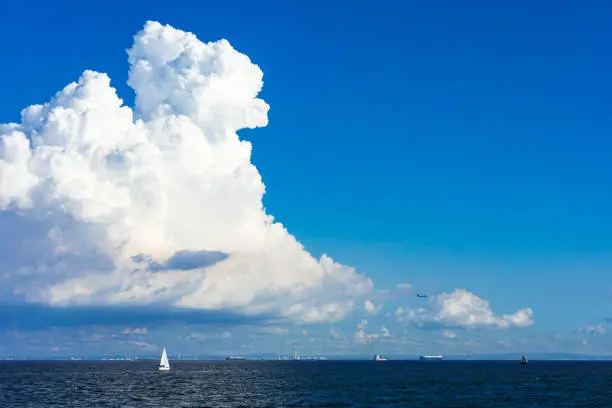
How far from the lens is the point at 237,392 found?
19225 cm

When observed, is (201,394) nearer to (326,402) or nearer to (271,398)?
(271,398)

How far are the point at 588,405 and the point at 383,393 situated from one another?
57.3m

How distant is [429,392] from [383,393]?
14.2 meters

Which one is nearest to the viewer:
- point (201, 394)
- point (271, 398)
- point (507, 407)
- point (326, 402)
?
point (507, 407)

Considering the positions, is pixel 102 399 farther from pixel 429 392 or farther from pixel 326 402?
pixel 429 392

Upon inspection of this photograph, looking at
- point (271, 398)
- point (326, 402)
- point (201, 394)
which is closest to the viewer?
point (326, 402)

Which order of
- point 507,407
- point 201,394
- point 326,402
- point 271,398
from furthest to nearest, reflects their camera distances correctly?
point 201,394 < point 271,398 < point 326,402 < point 507,407

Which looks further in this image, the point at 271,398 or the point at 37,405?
the point at 271,398

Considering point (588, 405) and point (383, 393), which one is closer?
point (588, 405)

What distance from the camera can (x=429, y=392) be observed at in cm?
19050

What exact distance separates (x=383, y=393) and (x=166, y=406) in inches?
2707

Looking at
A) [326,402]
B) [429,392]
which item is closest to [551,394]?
[429,392]

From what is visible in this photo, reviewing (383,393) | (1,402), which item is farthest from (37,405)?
(383,393)

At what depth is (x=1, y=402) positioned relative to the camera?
14912 cm
